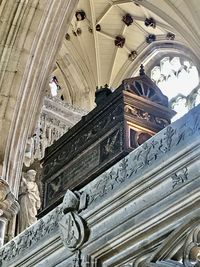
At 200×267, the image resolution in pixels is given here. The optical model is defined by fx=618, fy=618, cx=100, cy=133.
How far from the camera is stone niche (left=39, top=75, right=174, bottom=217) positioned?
4.33m

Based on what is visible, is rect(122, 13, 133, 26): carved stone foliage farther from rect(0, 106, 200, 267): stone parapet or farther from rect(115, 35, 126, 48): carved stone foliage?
rect(0, 106, 200, 267): stone parapet

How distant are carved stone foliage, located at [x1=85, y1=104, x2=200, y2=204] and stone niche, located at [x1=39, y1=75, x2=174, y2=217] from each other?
1.15 feet

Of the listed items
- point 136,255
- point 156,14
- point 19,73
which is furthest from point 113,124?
point 156,14

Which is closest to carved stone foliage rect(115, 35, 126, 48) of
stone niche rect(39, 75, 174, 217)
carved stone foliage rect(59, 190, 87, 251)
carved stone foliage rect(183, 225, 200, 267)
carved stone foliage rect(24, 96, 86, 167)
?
carved stone foliage rect(24, 96, 86, 167)

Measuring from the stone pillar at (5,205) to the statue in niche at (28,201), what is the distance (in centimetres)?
210

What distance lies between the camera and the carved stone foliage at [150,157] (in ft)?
10.9

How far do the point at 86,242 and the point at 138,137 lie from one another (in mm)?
904

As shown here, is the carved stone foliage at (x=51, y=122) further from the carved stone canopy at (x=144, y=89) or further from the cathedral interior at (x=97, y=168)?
the carved stone canopy at (x=144, y=89)

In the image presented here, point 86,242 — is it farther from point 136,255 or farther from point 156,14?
point 156,14

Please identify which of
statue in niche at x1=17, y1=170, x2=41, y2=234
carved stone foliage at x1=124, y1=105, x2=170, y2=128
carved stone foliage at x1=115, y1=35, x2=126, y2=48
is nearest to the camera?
carved stone foliage at x1=124, y1=105, x2=170, y2=128

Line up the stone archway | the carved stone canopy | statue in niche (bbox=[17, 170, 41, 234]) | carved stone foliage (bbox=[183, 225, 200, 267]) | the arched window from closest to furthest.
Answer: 1. carved stone foliage (bbox=[183, 225, 200, 267])
2. the carved stone canopy
3. the stone archway
4. statue in niche (bbox=[17, 170, 41, 234])
5. the arched window

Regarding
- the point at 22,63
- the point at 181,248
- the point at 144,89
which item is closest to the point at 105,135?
the point at 144,89

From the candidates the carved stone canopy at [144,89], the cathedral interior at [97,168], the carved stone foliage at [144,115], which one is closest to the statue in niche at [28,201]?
the cathedral interior at [97,168]

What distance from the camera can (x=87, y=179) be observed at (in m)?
4.38
